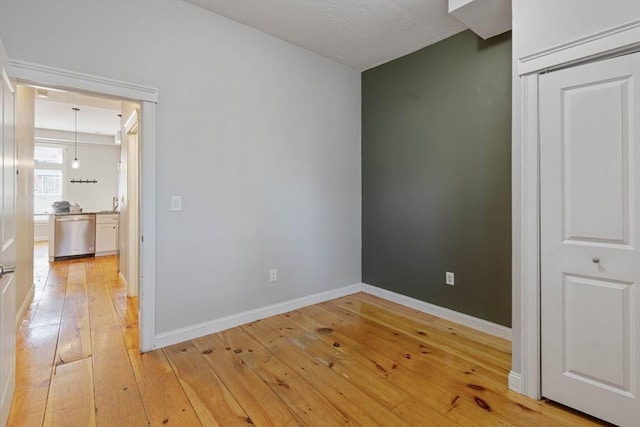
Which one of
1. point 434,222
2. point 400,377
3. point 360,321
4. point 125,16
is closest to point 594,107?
point 434,222

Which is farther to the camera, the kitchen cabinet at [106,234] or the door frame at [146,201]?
the kitchen cabinet at [106,234]

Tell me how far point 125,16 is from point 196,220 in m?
1.63

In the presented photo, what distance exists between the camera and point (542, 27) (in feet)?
6.07

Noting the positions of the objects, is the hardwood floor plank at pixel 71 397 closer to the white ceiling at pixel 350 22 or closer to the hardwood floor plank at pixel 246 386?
the hardwood floor plank at pixel 246 386

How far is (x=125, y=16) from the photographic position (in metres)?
2.34

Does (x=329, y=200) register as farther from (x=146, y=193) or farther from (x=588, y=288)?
(x=588, y=288)

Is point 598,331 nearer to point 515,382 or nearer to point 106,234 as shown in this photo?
point 515,382

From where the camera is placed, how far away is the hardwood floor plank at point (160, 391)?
174 cm

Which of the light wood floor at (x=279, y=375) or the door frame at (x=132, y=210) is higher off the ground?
the door frame at (x=132, y=210)

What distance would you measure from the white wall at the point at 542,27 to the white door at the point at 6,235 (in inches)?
112

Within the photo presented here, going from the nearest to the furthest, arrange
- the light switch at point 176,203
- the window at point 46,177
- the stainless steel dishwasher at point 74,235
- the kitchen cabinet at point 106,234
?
the light switch at point 176,203, the stainless steel dishwasher at point 74,235, the kitchen cabinet at point 106,234, the window at point 46,177

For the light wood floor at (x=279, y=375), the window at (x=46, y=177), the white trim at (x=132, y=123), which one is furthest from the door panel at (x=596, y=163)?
the window at (x=46, y=177)

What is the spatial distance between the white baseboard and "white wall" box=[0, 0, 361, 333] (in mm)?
2082

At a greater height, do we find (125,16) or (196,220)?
(125,16)
